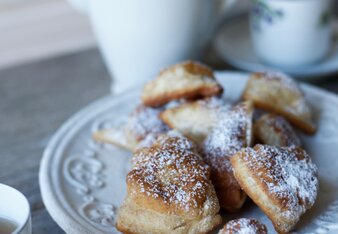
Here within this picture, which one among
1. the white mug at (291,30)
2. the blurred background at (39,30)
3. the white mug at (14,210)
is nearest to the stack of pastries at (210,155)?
the white mug at (14,210)

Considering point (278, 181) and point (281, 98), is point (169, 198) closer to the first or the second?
point (278, 181)

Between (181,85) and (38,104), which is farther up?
(181,85)

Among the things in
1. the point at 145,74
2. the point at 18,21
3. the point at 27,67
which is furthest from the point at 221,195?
the point at 18,21

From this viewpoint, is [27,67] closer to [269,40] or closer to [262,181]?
[269,40]

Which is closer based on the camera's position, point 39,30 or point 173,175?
point 173,175

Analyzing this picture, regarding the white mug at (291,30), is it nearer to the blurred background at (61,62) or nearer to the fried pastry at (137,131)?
the blurred background at (61,62)

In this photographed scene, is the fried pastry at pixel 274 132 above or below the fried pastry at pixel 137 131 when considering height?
above

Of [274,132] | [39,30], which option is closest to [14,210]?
[274,132]

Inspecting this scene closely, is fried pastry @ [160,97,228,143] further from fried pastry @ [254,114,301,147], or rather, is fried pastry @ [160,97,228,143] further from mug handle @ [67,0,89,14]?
mug handle @ [67,0,89,14]
